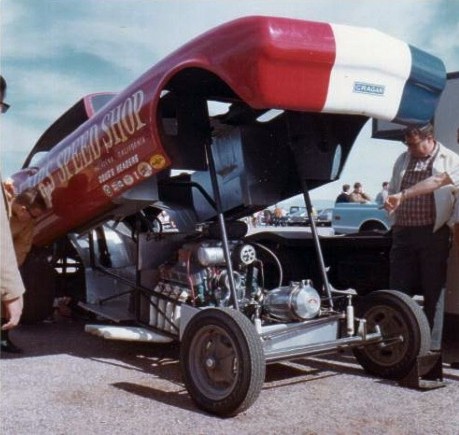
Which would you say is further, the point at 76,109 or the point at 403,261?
the point at 76,109

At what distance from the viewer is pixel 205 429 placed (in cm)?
397

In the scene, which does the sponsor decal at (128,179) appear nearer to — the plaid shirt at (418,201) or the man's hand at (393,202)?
the man's hand at (393,202)

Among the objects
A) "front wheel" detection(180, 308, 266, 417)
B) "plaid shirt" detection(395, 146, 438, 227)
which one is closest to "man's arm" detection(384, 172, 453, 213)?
"plaid shirt" detection(395, 146, 438, 227)

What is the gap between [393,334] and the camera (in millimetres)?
5121

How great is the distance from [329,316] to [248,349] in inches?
45.4

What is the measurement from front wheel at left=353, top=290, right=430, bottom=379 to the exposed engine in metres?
0.51

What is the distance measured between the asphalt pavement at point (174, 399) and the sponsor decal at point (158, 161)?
5.14 feet

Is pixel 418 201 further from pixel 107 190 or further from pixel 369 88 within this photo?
pixel 107 190

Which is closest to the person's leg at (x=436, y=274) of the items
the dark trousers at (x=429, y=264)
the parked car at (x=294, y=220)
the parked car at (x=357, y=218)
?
the dark trousers at (x=429, y=264)

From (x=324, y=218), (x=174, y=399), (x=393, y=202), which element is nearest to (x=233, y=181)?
(x=393, y=202)

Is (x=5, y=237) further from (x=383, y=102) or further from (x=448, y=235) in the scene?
(x=448, y=235)

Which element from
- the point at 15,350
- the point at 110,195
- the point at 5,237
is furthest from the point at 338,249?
the point at 5,237

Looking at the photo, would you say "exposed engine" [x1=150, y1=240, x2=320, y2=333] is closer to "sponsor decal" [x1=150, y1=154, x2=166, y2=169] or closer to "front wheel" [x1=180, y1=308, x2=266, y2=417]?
"front wheel" [x1=180, y1=308, x2=266, y2=417]

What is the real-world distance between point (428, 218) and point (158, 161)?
2.21m
